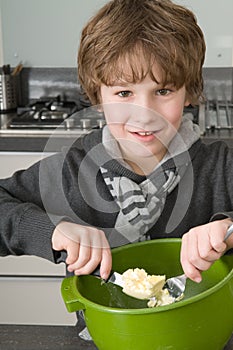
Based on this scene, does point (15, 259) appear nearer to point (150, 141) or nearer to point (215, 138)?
point (215, 138)

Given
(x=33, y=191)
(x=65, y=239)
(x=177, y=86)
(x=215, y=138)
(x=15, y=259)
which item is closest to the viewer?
(x=65, y=239)

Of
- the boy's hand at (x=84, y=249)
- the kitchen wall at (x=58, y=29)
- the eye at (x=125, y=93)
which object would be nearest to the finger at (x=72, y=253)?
the boy's hand at (x=84, y=249)

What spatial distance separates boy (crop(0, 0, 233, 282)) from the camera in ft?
3.11

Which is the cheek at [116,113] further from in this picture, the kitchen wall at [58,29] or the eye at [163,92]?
the kitchen wall at [58,29]

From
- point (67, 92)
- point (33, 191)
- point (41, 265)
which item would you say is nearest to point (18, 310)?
point (41, 265)

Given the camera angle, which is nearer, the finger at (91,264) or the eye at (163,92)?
the finger at (91,264)

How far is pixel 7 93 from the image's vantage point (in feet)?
7.52

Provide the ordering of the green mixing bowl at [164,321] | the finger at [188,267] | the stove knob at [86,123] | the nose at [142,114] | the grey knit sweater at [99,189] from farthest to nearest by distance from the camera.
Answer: the stove knob at [86,123] < the grey knit sweater at [99,189] < the nose at [142,114] < the finger at [188,267] < the green mixing bowl at [164,321]

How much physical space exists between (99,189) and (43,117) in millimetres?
997

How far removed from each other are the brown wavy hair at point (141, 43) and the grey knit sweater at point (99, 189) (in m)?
0.16

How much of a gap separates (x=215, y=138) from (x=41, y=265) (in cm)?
69

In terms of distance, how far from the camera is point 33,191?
1156 mm

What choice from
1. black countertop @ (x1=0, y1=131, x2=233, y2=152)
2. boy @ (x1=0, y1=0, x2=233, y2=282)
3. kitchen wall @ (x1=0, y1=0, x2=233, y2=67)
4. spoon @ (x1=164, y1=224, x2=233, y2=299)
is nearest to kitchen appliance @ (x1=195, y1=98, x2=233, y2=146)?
black countertop @ (x1=0, y1=131, x2=233, y2=152)

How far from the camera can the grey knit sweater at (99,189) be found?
1.11 m
